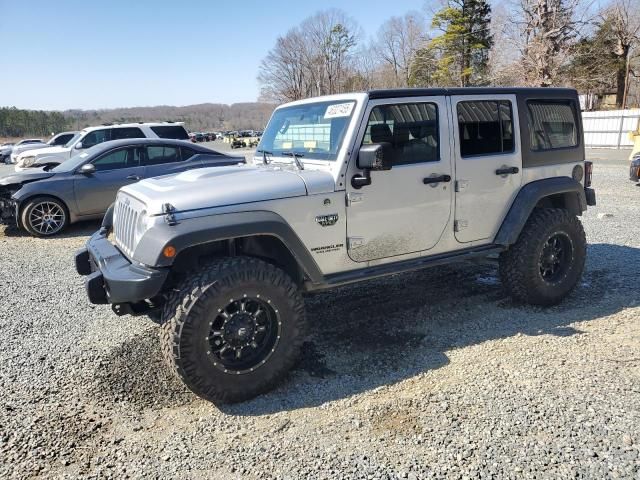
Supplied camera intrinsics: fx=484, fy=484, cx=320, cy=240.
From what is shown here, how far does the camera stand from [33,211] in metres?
8.16

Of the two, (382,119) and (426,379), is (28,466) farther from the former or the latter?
(382,119)

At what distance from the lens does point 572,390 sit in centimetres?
318

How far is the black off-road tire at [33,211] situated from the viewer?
320 inches

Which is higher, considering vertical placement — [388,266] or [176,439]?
[388,266]

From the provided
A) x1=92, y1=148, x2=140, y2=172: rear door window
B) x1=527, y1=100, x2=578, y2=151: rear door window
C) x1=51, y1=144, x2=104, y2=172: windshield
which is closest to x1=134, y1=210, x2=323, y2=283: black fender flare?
x1=527, y1=100, x2=578, y2=151: rear door window

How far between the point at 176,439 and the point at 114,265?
4.00ft

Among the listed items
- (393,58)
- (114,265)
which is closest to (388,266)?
(114,265)

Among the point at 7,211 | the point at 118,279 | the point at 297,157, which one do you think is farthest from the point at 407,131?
the point at 7,211

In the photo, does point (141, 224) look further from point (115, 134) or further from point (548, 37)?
point (548, 37)

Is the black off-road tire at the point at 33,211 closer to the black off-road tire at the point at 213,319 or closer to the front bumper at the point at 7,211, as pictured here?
the front bumper at the point at 7,211

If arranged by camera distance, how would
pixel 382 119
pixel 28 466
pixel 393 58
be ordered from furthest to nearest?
pixel 393 58, pixel 382 119, pixel 28 466

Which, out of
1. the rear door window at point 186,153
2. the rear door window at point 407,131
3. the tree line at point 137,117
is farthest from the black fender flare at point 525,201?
the tree line at point 137,117

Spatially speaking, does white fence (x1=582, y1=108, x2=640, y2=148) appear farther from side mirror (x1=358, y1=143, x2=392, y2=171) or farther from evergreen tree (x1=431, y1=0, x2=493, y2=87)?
side mirror (x1=358, y1=143, x2=392, y2=171)

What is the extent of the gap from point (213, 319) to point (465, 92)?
9.27ft
